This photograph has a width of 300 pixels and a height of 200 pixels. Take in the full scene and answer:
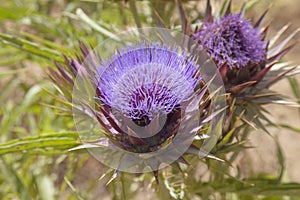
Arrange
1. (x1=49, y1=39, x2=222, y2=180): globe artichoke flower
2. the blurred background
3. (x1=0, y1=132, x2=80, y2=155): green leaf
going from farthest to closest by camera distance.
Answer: the blurred background
(x1=0, y1=132, x2=80, y2=155): green leaf
(x1=49, y1=39, x2=222, y2=180): globe artichoke flower

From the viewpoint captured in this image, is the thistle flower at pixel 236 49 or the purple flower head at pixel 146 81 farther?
the thistle flower at pixel 236 49

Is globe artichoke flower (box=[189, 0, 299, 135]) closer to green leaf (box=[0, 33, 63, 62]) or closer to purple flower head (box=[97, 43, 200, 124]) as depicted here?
purple flower head (box=[97, 43, 200, 124])

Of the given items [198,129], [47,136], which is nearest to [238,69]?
[198,129]

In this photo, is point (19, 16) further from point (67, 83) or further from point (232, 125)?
point (232, 125)

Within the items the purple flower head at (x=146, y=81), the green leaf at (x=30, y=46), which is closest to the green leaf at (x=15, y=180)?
the green leaf at (x=30, y=46)

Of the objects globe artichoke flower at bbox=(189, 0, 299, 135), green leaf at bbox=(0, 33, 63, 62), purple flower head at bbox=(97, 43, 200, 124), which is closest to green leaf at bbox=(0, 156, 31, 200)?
green leaf at bbox=(0, 33, 63, 62)

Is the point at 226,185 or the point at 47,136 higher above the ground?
the point at 47,136

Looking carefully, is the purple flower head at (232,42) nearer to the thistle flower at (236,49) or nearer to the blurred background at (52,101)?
the thistle flower at (236,49)
